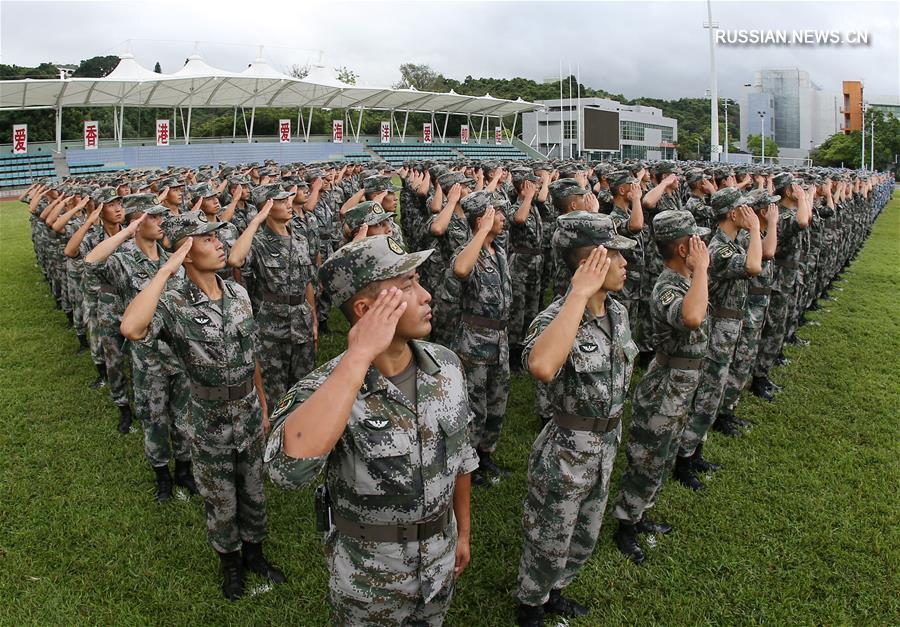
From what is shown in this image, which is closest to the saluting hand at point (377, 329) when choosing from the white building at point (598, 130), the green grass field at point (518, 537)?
the green grass field at point (518, 537)

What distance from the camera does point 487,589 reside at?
140 inches

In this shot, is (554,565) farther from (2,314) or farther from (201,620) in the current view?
(2,314)

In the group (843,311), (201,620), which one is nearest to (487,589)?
(201,620)

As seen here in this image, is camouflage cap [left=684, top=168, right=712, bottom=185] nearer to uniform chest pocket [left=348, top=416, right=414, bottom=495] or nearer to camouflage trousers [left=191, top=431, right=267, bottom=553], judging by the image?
camouflage trousers [left=191, top=431, right=267, bottom=553]

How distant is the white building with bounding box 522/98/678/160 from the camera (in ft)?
174

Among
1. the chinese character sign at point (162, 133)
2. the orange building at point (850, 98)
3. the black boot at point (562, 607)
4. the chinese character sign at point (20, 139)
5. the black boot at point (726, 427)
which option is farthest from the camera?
the orange building at point (850, 98)

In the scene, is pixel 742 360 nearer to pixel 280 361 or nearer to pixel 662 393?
pixel 662 393

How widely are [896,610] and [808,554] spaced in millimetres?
516

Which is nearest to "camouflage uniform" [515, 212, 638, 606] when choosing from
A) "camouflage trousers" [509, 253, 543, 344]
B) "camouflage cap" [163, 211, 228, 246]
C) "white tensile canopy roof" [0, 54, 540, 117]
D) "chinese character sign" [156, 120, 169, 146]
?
"camouflage cap" [163, 211, 228, 246]

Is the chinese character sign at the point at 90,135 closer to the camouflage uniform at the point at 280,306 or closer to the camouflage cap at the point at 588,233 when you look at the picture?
the camouflage uniform at the point at 280,306

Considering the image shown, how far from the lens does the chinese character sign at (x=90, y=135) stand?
3192cm

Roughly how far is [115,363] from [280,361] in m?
1.67

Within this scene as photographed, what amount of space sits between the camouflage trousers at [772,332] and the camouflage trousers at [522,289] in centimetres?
244

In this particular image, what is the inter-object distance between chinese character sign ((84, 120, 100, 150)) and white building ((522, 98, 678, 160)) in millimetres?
29315
